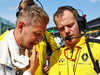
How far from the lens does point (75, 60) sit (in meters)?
1.44

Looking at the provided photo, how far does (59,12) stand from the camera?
1603 millimetres

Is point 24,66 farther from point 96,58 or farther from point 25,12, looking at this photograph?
point 96,58

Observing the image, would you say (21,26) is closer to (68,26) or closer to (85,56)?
(68,26)

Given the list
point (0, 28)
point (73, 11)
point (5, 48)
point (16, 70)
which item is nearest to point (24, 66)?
point (16, 70)

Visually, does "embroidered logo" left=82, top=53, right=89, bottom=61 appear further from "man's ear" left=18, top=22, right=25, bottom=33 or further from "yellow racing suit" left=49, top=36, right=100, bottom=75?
"man's ear" left=18, top=22, right=25, bottom=33

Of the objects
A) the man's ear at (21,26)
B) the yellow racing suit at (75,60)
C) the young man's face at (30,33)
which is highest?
the man's ear at (21,26)

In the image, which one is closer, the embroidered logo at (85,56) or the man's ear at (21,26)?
the man's ear at (21,26)

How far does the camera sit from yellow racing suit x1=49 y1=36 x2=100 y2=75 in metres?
1.32

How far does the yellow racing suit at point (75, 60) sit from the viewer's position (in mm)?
1324

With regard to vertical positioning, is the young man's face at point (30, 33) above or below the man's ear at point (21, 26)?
below

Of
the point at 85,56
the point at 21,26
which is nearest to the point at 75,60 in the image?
the point at 85,56

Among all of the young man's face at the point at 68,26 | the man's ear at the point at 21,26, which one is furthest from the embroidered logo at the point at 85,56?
the man's ear at the point at 21,26

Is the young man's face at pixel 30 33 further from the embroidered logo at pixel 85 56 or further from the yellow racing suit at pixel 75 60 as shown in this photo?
the embroidered logo at pixel 85 56

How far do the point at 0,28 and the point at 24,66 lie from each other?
7.83 metres
